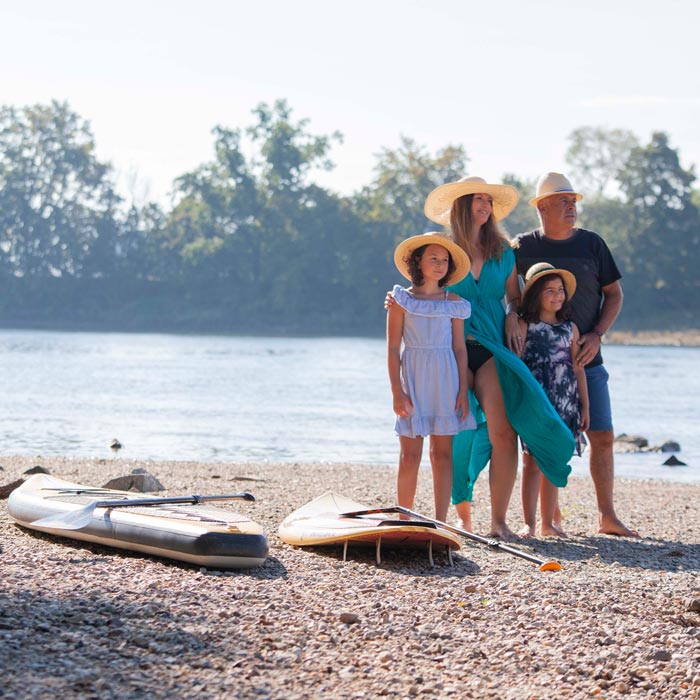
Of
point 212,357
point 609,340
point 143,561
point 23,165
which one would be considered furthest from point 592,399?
point 23,165

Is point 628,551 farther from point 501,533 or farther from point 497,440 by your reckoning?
point 497,440

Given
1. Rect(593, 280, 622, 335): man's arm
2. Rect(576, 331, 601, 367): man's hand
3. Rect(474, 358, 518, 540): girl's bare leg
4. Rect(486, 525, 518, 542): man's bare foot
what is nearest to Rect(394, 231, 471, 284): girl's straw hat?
Rect(474, 358, 518, 540): girl's bare leg

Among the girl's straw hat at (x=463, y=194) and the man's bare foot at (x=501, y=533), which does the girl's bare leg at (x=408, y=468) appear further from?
the girl's straw hat at (x=463, y=194)

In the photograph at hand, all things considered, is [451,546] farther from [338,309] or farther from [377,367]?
[338,309]

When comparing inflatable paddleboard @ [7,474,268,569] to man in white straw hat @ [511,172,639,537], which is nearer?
inflatable paddleboard @ [7,474,268,569]

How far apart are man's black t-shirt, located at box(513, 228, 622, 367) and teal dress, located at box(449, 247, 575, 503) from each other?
35 centimetres

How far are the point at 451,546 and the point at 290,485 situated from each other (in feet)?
17.6

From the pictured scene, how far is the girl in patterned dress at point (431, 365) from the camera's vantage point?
677 centimetres

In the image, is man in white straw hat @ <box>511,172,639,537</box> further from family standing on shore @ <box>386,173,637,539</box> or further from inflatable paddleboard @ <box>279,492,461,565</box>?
inflatable paddleboard @ <box>279,492,461,565</box>

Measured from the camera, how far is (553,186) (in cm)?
741

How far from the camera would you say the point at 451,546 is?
19.9ft

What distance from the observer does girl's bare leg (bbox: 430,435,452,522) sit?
6844 millimetres

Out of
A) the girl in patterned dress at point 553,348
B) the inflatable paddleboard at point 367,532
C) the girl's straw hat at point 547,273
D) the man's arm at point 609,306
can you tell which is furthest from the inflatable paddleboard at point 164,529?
the man's arm at point 609,306

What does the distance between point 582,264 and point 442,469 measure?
66.6 inches
